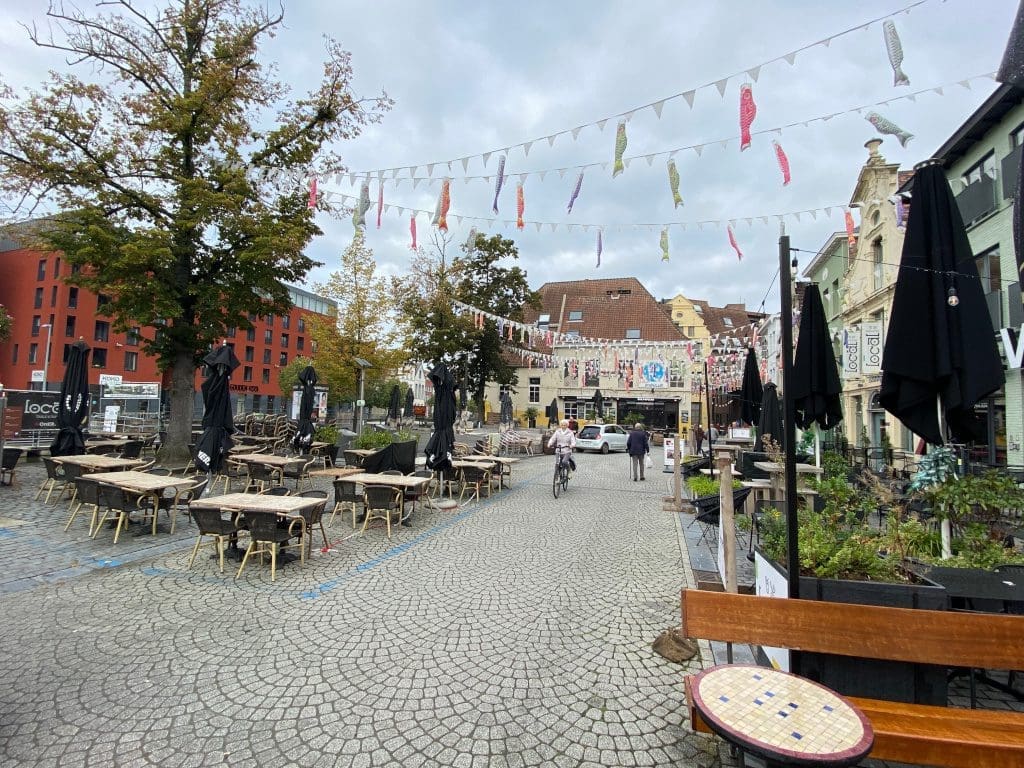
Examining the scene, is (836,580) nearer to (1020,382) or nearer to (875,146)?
(1020,382)

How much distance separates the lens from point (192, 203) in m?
12.4

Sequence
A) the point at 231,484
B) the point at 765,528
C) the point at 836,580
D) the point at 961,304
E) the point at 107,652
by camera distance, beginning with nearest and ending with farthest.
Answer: the point at 836,580 < the point at 961,304 < the point at 107,652 < the point at 765,528 < the point at 231,484

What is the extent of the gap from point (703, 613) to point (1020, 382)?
13318 millimetres

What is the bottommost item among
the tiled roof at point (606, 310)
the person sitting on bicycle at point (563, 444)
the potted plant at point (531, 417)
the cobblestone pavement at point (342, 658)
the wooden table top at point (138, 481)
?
the cobblestone pavement at point (342, 658)

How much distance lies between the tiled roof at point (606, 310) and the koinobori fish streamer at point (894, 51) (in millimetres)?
34532

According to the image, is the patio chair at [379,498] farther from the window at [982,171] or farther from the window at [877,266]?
the window at [877,266]

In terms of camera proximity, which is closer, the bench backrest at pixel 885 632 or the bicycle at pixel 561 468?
the bench backrest at pixel 885 632

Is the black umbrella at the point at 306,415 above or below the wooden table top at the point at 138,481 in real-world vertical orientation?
above

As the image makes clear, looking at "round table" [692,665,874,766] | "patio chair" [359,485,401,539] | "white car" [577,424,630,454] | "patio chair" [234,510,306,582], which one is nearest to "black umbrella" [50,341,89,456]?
"patio chair" [359,485,401,539]

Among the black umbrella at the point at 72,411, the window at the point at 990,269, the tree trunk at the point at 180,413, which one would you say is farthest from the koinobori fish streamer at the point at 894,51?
the tree trunk at the point at 180,413

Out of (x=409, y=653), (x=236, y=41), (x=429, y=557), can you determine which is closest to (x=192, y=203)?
(x=236, y=41)

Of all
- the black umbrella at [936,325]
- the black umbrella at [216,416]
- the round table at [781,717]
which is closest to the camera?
the round table at [781,717]

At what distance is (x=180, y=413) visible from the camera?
13977 mm

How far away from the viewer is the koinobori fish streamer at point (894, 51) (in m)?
4.78
